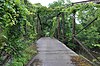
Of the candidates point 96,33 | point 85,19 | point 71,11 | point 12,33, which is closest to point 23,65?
point 12,33

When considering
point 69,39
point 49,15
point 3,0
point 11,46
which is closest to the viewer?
point 3,0

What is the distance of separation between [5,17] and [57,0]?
1247 cm

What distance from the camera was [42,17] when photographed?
13.3m

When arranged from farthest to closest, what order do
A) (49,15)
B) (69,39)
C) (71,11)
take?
(49,15) → (69,39) → (71,11)

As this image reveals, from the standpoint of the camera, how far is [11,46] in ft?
8.04

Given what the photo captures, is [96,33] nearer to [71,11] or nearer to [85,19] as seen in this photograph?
[85,19]

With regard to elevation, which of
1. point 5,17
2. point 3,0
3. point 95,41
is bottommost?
point 95,41

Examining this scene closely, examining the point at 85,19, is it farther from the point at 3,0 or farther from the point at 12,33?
the point at 3,0

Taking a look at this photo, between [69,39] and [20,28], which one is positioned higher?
[20,28]

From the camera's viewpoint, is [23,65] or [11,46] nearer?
[11,46]

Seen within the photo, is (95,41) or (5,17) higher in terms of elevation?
(5,17)

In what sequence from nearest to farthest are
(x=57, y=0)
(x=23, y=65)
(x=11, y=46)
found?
(x=11, y=46)
(x=23, y=65)
(x=57, y=0)

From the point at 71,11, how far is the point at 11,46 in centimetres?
368

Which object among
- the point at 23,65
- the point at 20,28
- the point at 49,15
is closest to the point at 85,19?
the point at 49,15
